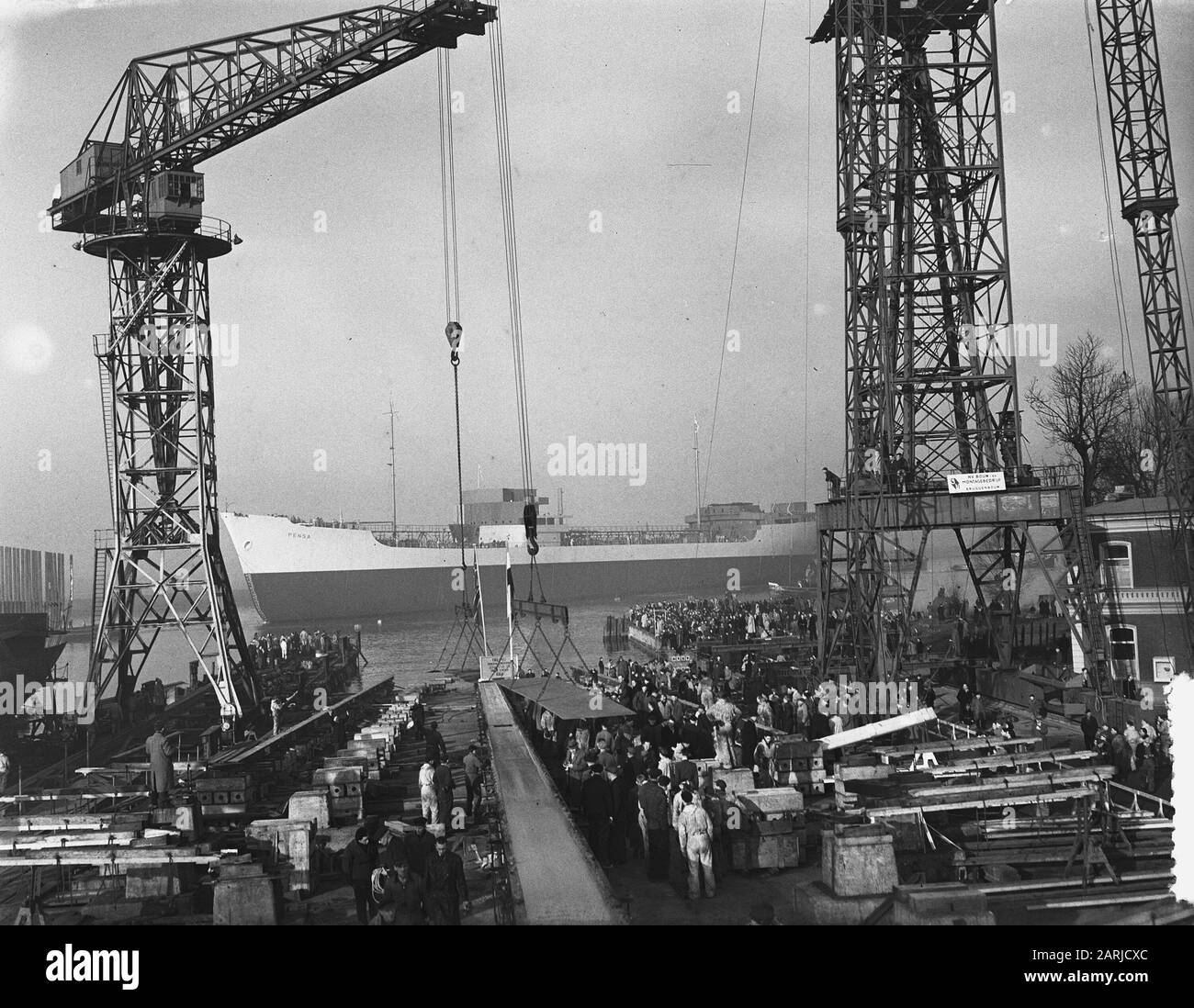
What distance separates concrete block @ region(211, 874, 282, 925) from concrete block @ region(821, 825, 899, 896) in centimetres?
499

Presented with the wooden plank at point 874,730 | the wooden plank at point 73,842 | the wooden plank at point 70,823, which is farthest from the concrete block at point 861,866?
the wooden plank at point 70,823

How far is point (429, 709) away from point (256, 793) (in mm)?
9319

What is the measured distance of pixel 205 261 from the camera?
21531 millimetres

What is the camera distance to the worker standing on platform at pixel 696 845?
895 cm

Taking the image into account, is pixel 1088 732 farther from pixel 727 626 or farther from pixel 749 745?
pixel 727 626

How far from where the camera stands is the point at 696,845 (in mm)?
8961

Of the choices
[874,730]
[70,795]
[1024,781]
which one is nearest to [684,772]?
[1024,781]

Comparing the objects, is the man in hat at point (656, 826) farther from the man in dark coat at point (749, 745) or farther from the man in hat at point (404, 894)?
the man in dark coat at point (749, 745)

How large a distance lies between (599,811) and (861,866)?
2.97 meters

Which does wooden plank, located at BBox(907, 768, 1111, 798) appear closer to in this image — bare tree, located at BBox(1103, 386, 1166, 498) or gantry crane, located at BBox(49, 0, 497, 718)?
gantry crane, located at BBox(49, 0, 497, 718)

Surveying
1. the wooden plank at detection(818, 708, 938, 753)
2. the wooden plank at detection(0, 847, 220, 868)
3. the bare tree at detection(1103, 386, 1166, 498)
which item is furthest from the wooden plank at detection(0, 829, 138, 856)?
the bare tree at detection(1103, 386, 1166, 498)

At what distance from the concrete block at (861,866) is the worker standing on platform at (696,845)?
1.16 meters

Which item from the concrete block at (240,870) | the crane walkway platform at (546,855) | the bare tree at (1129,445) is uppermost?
the bare tree at (1129,445)
